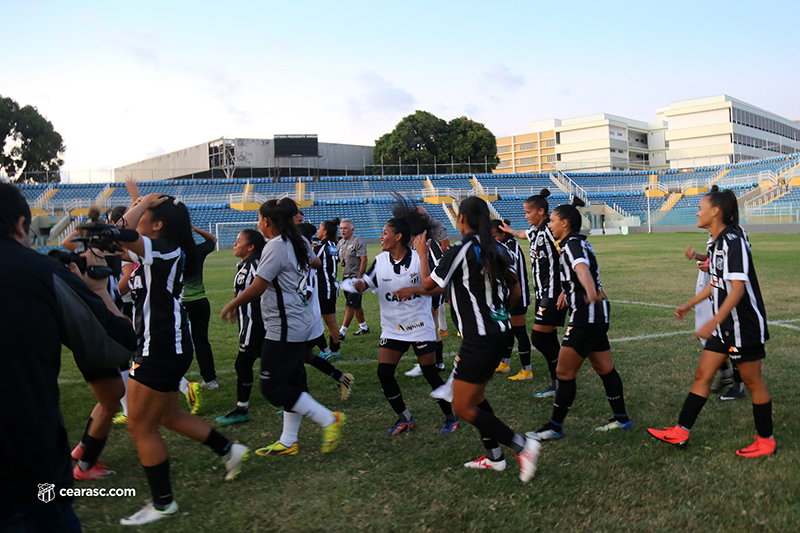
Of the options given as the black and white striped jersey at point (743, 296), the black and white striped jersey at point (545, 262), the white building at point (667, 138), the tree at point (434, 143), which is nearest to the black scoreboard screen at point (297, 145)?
the tree at point (434, 143)

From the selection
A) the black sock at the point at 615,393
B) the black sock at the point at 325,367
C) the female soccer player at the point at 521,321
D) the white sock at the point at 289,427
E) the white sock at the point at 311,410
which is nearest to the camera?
the white sock at the point at 311,410

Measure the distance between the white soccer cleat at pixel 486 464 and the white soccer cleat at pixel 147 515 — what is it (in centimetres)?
199

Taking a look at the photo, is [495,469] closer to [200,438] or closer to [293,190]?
[200,438]

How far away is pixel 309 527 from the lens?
3352 mm

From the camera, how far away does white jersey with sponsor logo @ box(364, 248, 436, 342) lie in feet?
16.3

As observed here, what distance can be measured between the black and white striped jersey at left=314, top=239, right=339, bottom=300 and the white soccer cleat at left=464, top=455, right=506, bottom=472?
451 cm

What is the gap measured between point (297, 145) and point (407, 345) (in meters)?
53.7

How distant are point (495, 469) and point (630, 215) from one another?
163 ft

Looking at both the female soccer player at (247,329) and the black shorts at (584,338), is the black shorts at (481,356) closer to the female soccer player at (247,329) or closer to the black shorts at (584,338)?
the black shorts at (584,338)

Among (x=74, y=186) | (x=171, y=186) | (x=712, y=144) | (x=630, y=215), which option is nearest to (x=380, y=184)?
(x=171, y=186)

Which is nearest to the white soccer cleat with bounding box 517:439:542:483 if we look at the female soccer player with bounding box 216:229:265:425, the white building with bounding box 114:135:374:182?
the female soccer player with bounding box 216:229:265:425

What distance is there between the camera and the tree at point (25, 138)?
50.9 metres

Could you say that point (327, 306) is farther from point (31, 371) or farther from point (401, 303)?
point (31, 371)

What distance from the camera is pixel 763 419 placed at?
13.5 ft
